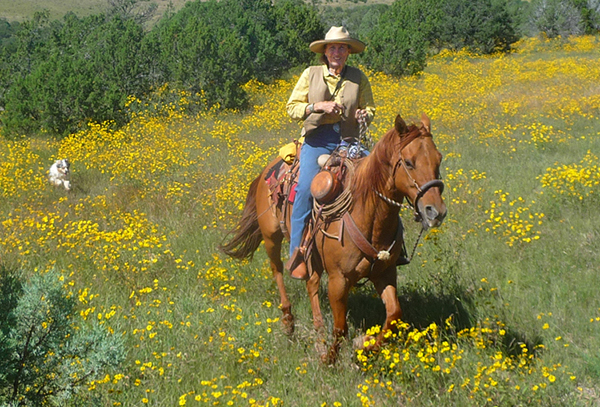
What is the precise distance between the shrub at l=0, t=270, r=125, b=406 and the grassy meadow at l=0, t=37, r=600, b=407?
0.84 feet

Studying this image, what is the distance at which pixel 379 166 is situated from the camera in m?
4.22

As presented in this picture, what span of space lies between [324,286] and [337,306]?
161cm

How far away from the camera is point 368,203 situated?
172 inches

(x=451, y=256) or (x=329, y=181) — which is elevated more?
(x=329, y=181)

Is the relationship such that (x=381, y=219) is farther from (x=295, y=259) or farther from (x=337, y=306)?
(x=295, y=259)

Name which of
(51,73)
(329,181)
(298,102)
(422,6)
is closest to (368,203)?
(329,181)

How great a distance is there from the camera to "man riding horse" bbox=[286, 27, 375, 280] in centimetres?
495

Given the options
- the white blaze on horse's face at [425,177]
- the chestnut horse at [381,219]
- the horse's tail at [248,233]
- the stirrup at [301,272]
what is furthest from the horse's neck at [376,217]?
the horse's tail at [248,233]

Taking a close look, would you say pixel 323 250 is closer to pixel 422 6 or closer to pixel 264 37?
pixel 264 37

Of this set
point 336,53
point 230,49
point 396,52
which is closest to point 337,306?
point 336,53

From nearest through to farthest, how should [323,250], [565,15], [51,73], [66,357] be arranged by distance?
[66,357] → [323,250] → [51,73] → [565,15]

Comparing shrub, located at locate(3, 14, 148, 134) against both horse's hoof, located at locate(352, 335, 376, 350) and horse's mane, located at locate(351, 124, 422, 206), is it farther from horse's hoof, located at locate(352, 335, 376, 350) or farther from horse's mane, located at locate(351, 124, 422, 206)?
horse's hoof, located at locate(352, 335, 376, 350)

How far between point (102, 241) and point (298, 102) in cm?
411

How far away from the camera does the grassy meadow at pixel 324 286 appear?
4211 millimetres
